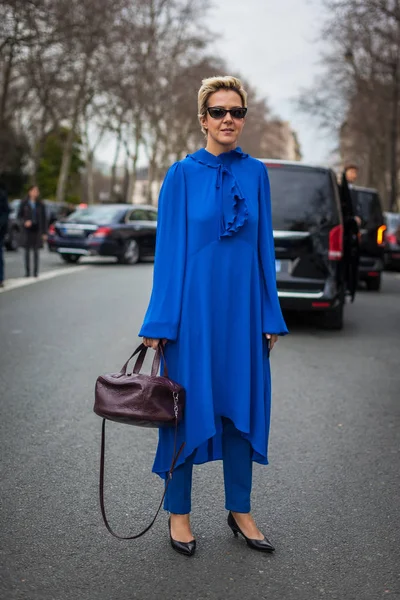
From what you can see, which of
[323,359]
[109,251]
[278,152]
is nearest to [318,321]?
[323,359]

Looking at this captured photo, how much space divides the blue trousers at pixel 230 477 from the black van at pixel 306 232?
6.08 meters

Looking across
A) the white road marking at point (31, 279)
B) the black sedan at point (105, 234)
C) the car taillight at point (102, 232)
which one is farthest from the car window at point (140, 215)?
the white road marking at point (31, 279)

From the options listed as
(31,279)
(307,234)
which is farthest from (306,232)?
(31,279)

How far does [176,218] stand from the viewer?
3232 millimetres

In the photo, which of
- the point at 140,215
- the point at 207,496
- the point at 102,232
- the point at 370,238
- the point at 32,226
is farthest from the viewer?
the point at 140,215

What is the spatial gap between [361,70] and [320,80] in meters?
3.01

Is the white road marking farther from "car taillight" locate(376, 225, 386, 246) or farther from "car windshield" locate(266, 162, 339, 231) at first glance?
"car taillight" locate(376, 225, 386, 246)

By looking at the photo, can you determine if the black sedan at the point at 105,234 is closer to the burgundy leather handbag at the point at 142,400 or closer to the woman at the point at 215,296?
the woman at the point at 215,296

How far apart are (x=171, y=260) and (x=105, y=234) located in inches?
688

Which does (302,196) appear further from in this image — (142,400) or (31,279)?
(31,279)

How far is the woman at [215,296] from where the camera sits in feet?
10.5

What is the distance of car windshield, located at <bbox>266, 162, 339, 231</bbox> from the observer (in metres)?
9.33

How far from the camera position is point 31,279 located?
16156mm

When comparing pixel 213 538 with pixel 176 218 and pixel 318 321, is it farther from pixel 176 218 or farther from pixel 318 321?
pixel 318 321
